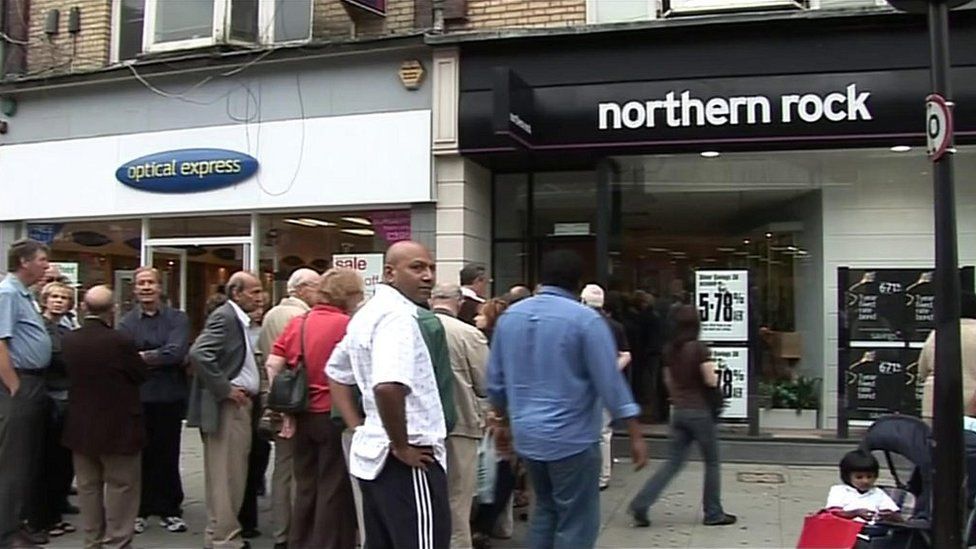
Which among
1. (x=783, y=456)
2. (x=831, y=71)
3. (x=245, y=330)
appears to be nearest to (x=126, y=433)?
(x=245, y=330)

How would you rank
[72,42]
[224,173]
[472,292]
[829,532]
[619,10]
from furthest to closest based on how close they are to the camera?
1. [72,42]
2. [224,173]
3. [619,10]
4. [472,292]
5. [829,532]

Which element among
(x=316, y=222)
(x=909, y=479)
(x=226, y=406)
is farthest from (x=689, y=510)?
(x=316, y=222)

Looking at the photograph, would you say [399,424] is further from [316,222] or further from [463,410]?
[316,222]

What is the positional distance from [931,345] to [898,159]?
372 centimetres

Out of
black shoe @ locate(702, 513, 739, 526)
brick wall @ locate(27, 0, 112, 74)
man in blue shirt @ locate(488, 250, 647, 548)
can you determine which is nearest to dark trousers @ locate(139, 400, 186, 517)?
man in blue shirt @ locate(488, 250, 647, 548)

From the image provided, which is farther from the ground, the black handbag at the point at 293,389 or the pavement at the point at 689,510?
the black handbag at the point at 293,389

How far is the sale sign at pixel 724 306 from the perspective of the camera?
10.1m

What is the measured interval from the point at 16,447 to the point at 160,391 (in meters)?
1.07

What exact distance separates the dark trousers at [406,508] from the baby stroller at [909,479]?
2623 mm

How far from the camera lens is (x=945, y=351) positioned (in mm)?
5633

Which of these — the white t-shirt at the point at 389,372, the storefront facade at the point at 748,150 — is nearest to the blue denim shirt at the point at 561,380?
the white t-shirt at the point at 389,372

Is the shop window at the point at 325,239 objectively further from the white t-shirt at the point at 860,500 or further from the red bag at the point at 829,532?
the red bag at the point at 829,532

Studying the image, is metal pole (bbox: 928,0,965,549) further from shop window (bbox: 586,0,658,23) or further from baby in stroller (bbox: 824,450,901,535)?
shop window (bbox: 586,0,658,23)

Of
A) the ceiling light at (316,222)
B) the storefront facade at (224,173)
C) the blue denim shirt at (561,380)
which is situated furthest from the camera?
the ceiling light at (316,222)
